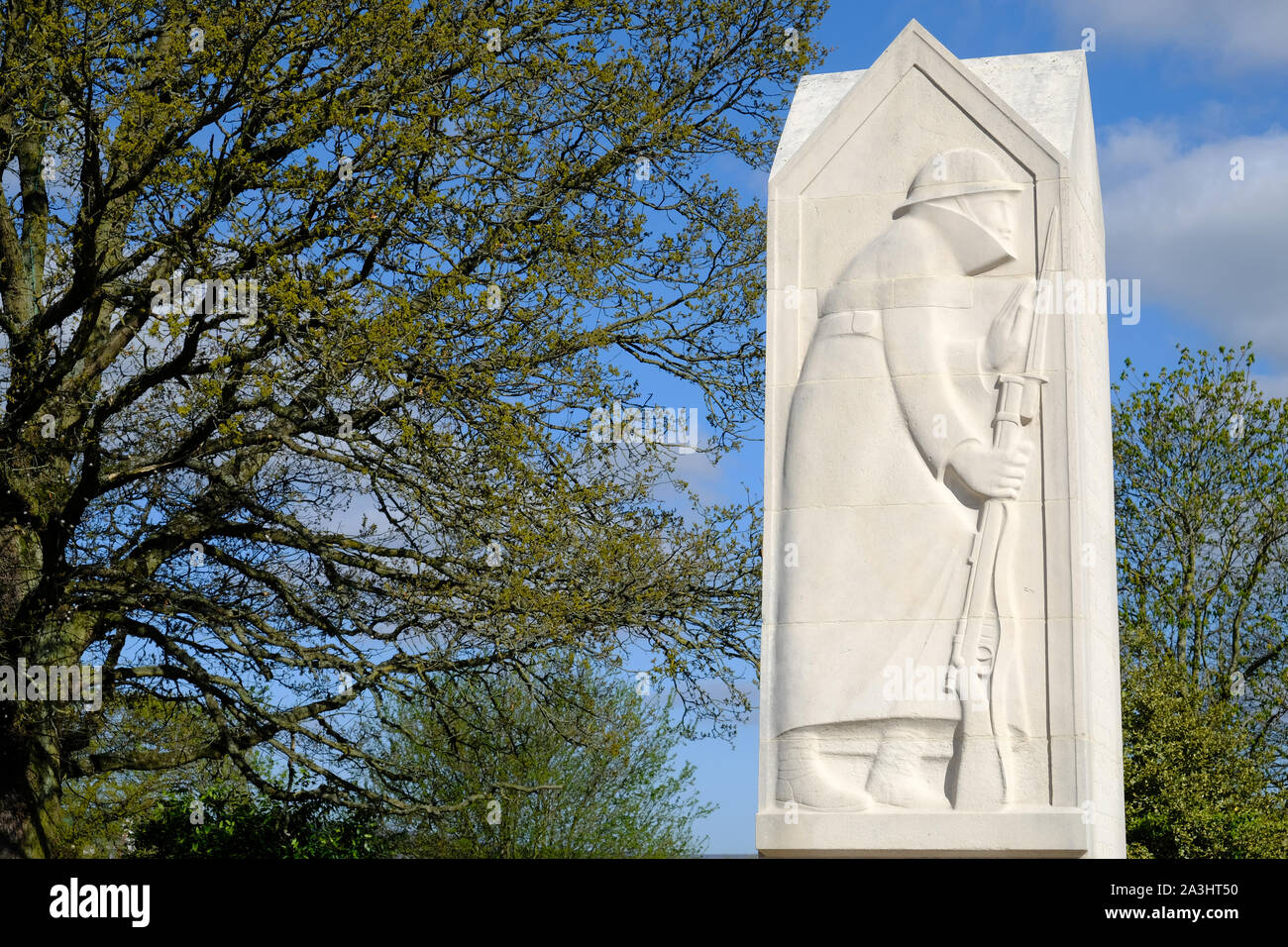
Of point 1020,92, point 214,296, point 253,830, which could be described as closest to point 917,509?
point 1020,92

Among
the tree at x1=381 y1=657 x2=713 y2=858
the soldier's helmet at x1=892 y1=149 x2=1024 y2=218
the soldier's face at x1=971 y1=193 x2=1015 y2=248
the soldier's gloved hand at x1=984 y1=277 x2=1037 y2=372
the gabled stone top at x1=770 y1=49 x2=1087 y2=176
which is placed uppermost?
the gabled stone top at x1=770 y1=49 x2=1087 y2=176

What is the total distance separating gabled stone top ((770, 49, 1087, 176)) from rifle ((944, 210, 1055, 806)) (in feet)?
2.07

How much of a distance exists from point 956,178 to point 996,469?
1.63 meters

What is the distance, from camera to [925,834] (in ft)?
23.1

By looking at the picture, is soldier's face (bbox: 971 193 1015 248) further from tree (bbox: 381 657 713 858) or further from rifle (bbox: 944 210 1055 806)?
tree (bbox: 381 657 713 858)

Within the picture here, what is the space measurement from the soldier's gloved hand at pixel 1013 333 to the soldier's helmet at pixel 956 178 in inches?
22.9

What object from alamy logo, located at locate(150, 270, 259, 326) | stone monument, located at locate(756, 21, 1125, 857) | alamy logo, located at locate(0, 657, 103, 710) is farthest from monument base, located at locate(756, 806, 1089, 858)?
alamy logo, located at locate(0, 657, 103, 710)

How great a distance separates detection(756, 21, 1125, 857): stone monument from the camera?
712cm

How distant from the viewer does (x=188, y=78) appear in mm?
11672
